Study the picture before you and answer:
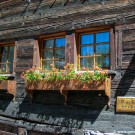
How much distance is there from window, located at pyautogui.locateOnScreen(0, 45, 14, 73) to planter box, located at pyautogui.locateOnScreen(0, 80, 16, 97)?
67 cm

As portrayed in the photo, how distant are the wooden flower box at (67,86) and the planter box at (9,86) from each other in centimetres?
76

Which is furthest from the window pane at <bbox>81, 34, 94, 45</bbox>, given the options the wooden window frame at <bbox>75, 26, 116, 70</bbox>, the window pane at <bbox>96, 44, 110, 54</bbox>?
the window pane at <bbox>96, 44, 110, 54</bbox>

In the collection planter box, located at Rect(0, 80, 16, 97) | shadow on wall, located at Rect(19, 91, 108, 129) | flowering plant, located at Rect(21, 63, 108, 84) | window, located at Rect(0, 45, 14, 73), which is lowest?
shadow on wall, located at Rect(19, 91, 108, 129)

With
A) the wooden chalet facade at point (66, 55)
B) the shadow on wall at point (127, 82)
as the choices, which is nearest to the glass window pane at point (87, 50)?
the wooden chalet facade at point (66, 55)

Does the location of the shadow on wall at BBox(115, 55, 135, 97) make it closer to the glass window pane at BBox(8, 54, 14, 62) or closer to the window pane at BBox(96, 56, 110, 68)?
the window pane at BBox(96, 56, 110, 68)

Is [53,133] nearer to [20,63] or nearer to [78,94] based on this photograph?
[78,94]

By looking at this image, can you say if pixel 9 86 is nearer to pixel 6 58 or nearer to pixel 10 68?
pixel 10 68

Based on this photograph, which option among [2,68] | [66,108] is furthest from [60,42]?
[2,68]

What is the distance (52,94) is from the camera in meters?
7.27

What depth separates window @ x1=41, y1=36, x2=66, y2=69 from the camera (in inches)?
296

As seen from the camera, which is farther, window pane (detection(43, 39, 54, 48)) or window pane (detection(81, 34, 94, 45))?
window pane (detection(43, 39, 54, 48))

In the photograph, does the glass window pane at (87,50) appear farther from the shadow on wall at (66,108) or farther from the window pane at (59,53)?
the shadow on wall at (66,108)

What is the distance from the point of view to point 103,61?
22.3 feet

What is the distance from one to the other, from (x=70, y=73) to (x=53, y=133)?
1.75m
